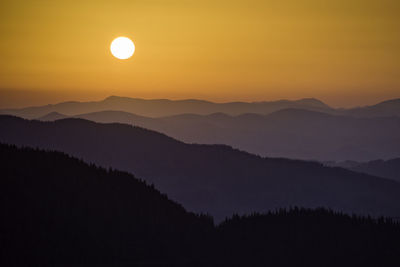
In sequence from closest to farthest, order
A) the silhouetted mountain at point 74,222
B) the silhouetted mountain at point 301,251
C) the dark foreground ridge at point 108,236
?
the silhouetted mountain at point 74,222
the dark foreground ridge at point 108,236
the silhouetted mountain at point 301,251

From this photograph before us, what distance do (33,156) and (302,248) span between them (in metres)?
80.7

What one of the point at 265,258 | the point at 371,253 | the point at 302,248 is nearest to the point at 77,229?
the point at 265,258

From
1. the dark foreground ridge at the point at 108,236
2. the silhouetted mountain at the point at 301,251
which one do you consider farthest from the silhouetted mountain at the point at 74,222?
the silhouetted mountain at the point at 301,251

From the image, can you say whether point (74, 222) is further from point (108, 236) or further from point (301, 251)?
point (301, 251)

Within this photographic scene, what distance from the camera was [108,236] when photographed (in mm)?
172500

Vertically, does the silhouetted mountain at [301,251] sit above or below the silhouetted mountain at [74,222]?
below

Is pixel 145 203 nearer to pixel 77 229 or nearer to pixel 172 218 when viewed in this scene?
pixel 172 218

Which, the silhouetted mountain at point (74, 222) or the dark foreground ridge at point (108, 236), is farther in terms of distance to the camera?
the dark foreground ridge at point (108, 236)

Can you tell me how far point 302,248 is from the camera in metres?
196

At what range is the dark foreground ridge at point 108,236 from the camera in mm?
158375

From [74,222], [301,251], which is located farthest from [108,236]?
[301,251]

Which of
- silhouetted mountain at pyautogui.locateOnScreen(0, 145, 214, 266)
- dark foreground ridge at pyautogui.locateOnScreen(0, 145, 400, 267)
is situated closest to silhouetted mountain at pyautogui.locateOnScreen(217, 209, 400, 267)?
dark foreground ridge at pyautogui.locateOnScreen(0, 145, 400, 267)

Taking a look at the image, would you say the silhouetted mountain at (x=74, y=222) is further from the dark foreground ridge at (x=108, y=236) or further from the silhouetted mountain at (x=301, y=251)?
the silhouetted mountain at (x=301, y=251)

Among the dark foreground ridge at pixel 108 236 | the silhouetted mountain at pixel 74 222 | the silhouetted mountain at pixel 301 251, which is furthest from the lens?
the silhouetted mountain at pixel 301 251
